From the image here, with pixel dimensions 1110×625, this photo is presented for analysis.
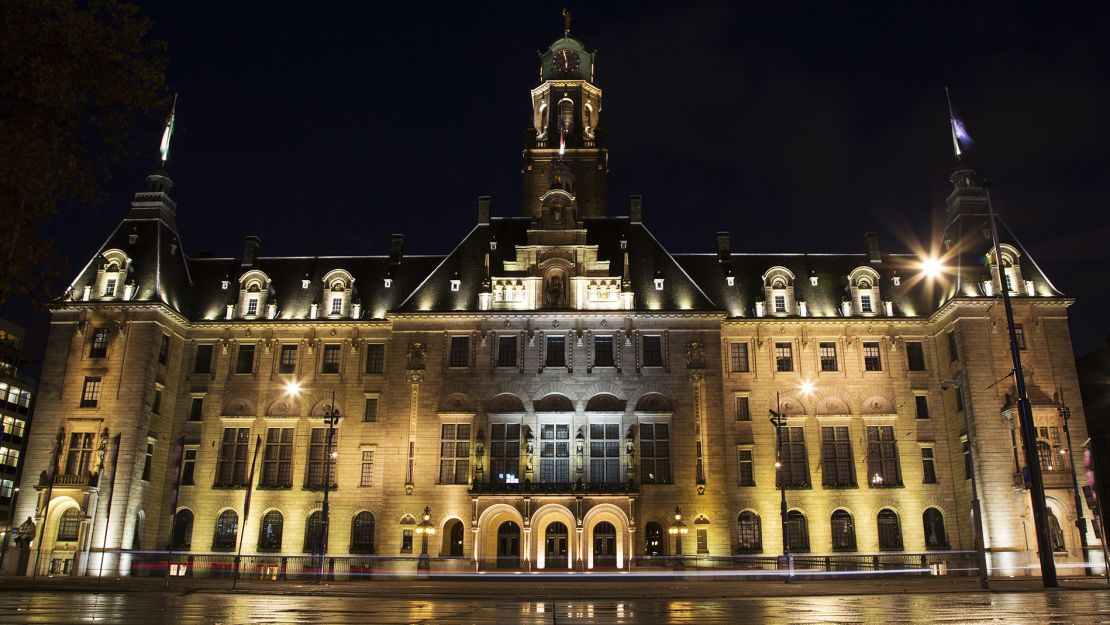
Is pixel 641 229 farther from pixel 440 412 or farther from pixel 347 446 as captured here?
pixel 347 446

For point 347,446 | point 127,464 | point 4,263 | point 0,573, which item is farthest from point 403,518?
point 4,263

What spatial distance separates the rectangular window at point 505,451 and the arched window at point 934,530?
24358 mm

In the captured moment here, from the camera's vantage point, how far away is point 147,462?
49.3 meters

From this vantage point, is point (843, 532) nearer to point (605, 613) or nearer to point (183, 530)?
point (605, 613)

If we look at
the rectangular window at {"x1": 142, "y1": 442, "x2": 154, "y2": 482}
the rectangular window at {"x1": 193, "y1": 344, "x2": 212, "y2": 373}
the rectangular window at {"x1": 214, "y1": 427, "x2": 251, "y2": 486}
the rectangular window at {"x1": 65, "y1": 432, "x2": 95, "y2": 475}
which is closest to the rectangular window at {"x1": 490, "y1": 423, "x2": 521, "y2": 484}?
the rectangular window at {"x1": 214, "y1": 427, "x2": 251, "y2": 486}

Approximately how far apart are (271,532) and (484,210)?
82.0 feet

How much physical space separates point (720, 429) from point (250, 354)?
30094 mm

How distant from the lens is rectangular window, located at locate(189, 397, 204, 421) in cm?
5216

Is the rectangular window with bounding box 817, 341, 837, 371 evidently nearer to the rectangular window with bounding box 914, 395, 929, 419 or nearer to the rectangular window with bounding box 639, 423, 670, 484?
the rectangular window with bounding box 914, 395, 929, 419

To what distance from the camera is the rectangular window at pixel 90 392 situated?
4941 centimetres

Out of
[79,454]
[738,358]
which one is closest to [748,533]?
[738,358]

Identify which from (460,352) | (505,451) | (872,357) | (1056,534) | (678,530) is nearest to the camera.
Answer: (1056,534)

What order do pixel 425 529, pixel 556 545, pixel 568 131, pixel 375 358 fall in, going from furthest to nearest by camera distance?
pixel 568 131 < pixel 375 358 < pixel 556 545 < pixel 425 529

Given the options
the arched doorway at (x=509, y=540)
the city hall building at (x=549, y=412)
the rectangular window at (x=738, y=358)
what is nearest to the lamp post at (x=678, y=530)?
the city hall building at (x=549, y=412)
